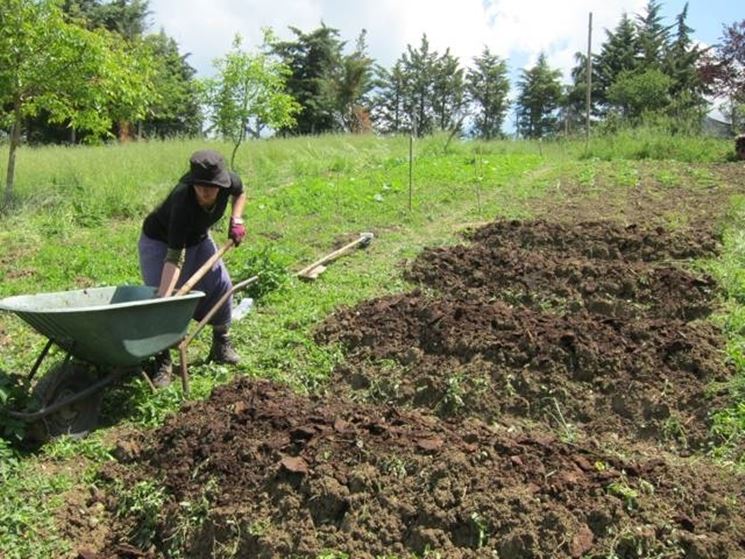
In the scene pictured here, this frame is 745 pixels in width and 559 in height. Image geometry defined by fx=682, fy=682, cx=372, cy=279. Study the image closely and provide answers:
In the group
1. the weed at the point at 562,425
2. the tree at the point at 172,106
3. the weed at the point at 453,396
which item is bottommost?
the weed at the point at 562,425

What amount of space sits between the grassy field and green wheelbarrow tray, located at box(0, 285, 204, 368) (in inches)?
16.1

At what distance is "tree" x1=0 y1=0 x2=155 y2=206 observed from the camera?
9867 millimetres

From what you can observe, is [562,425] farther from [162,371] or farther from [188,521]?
[162,371]

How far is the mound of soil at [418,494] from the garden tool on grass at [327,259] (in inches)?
132

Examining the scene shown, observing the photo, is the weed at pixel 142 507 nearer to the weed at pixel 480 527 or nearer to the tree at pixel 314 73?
the weed at pixel 480 527

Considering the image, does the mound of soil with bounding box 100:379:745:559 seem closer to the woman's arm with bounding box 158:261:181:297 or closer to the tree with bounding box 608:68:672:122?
the woman's arm with bounding box 158:261:181:297

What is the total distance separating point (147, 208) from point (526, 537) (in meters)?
9.11

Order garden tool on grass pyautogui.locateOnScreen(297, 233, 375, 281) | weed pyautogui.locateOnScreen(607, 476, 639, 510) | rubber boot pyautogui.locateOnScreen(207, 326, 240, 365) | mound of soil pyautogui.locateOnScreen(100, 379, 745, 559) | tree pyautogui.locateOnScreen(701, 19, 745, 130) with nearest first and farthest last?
1. mound of soil pyautogui.locateOnScreen(100, 379, 745, 559)
2. weed pyautogui.locateOnScreen(607, 476, 639, 510)
3. rubber boot pyautogui.locateOnScreen(207, 326, 240, 365)
4. garden tool on grass pyautogui.locateOnScreen(297, 233, 375, 281)
5. tree pyautogui.locateOnScreen(701, 19, 745, 130)

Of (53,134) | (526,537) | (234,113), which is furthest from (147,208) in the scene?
(53,134)

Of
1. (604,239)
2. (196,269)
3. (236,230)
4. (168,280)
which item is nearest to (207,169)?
(236,230)

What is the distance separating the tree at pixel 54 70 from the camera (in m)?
9.87

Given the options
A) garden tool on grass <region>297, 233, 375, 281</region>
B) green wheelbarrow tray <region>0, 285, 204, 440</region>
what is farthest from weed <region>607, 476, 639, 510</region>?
garden tool on grass <region>297, 233, 375, 281</region>

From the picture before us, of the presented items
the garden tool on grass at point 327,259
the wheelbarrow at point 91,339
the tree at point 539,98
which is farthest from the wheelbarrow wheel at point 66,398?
the tree at point 539,98

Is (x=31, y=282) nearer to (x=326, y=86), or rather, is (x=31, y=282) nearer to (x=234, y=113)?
(x=234, y=113)
